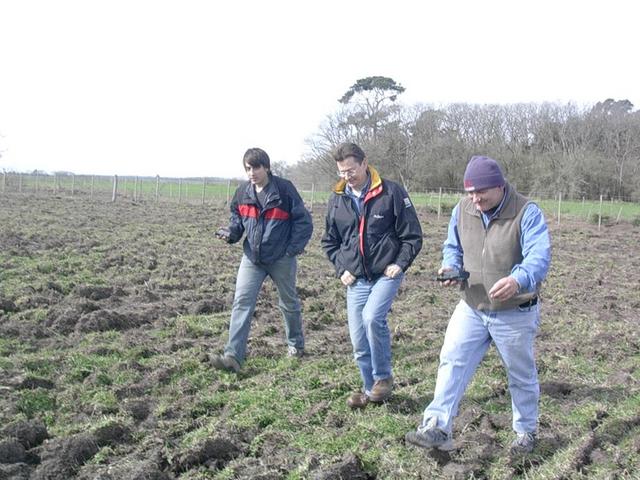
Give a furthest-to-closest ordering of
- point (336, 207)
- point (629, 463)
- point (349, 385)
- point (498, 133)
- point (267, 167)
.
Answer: point (498, 133)
point (267, 167)
point (349, 385)
point (336, 207)
point (629, 463)

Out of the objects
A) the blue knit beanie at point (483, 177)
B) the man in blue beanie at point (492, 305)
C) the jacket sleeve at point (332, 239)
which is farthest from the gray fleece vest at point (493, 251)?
the jacket sleeve at point (332, 239)

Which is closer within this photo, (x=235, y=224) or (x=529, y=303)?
(x=529, y=303)

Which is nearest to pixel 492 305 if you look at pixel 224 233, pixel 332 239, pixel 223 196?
pixel 332 239

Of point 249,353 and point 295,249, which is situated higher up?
point 295,249

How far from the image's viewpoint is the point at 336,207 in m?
5.22

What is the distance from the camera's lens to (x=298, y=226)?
635 centimetres

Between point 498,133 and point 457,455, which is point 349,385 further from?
point 498,133

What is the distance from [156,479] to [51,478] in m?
0.68

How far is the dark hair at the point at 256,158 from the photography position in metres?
6.09

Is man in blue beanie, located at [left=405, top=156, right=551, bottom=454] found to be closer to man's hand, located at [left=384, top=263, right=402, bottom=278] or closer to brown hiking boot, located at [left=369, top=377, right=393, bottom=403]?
man's hand, located at [left=384, top=263, right=402, bottom=278]

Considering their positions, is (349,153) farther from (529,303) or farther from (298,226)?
(529,303)

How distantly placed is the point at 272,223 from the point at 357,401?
198 cm

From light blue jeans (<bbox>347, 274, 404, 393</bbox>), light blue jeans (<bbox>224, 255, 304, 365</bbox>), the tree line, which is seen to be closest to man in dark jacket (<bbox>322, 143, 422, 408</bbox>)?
light blue jeans (<bbox>347, 274, 404, 393</bbox>)

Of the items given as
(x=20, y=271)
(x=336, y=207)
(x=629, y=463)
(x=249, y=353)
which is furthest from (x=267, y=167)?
(x=20, y=271)
